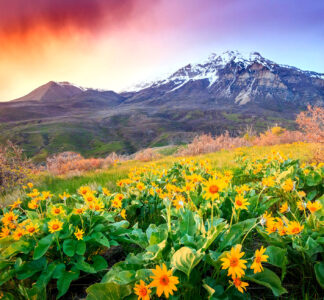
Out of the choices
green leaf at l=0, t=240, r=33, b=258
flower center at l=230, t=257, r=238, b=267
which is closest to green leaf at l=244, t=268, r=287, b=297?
flower center at l=230, t=257, r=238, b=267

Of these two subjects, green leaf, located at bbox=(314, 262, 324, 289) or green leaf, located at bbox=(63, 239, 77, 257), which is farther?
green leaf, located at bbox=(63, 239, 77, 257)

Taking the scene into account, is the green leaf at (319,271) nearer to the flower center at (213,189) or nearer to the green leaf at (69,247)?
the flower center at (213,189)

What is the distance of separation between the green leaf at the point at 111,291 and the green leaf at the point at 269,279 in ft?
2.15

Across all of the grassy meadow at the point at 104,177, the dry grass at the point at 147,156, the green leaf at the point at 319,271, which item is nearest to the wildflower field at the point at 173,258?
the green leaf at the point at 319,271

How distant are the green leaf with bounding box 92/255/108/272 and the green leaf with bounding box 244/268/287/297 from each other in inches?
38.5

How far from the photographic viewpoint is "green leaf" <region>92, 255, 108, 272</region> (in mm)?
1497

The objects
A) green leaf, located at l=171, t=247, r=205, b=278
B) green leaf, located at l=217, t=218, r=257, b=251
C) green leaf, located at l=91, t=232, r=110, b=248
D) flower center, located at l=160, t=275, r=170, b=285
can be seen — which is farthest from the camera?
green leaf, located at l=91, t=232, r=110, b=248

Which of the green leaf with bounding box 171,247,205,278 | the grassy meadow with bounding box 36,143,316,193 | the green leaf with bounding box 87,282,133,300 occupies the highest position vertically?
the green leaf with bounding box 171,247,205,278

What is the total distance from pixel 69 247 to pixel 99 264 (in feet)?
0.83

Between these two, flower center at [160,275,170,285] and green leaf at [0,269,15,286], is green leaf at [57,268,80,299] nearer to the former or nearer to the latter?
green leaf at [0,269,15,286]

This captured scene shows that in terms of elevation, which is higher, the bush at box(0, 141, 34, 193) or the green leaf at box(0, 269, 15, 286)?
the bush at box(0, 141, 34, 193)

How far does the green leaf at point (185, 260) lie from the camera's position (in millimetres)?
1034

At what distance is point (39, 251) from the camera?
1436mm

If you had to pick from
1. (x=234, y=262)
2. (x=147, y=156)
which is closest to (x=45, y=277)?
(x=234, y=262)
